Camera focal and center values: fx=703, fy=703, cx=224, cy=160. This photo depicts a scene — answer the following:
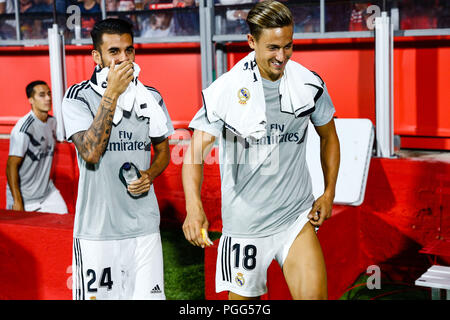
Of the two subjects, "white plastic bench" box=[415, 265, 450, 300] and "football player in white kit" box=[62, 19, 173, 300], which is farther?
"white plastic bench" box=[415, 265, 450, 300]

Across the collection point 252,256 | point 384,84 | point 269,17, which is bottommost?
point 252,256

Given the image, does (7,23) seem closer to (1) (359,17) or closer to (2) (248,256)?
(1) (359,17)

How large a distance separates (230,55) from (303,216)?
16.5ft

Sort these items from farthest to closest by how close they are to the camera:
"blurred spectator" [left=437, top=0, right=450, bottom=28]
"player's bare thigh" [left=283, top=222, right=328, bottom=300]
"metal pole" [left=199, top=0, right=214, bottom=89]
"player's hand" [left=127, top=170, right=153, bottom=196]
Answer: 1. "metal pole" [left=199, top=0, right=214, bottom=89]
2. "blurred spectator" [left=437, top=0, right=450, bottom=28]
3. "player's hand" [left=127, top=170, right=153, bottom=196]
4. "player's bare thigh" [left=283, top=222, right=328, bottom=300]

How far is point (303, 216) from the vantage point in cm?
363

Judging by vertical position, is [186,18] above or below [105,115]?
above

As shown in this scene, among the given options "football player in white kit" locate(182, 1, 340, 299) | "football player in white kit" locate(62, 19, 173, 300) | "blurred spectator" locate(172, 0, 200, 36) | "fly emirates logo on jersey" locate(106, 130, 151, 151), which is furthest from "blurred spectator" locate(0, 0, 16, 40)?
"football player in white kit" locate(182, 1, 340, 299)

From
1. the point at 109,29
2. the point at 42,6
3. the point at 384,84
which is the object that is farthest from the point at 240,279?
the point at 42,6

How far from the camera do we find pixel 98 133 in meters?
3.80

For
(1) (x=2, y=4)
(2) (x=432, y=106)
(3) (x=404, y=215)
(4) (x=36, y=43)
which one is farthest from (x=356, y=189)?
(1) (x=2, y=4)

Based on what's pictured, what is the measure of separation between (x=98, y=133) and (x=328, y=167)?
125 centimetres

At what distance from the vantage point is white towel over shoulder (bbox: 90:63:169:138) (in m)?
3.93

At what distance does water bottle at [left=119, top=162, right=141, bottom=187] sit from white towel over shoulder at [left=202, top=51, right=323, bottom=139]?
27.1 inches

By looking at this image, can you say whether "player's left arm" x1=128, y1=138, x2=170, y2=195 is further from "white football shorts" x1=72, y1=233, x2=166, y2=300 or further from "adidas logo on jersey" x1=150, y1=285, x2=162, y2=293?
"adidas logo on jersey" x1=150, y1=285, x2=162, y2=293
